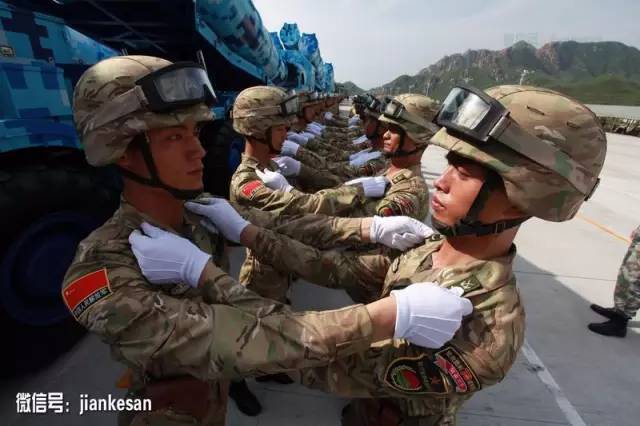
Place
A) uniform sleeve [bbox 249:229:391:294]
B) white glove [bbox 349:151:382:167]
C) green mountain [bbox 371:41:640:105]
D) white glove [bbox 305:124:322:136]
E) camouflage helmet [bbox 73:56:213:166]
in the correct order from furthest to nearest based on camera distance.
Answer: green mountain [bbox 371:41:640:105], white glove [bbox 305:124:322:136], white glove [bbox 349:151:382:167], uniform sleeve [bbox 249:229:391:294], camouflage helmet [bbox 73:56:213:166]

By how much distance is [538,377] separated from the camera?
309cm

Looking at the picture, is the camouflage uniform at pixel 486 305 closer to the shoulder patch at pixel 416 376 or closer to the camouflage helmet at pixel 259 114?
the shoulder patch at pixel 416 376

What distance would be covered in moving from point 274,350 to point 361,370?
442mm

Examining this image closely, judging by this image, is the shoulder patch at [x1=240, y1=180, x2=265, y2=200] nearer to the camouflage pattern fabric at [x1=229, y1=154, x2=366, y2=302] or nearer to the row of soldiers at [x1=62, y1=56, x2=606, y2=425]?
the camouflage pattern fabric at [x1=229, y1=154, x2=366, y2=302]

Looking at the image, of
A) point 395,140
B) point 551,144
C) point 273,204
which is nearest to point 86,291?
point 551,144

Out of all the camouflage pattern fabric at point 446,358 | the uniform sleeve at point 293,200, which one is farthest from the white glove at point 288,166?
the camouflage pattern fabric at point 446,358

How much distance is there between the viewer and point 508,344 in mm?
1246

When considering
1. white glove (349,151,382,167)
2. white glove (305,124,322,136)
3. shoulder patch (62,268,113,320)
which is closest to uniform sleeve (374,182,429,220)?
shoulder patch (62,268,113,320)

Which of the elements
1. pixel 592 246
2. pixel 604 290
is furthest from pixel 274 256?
pixel 592 246

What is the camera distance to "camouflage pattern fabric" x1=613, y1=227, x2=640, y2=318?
3531mm

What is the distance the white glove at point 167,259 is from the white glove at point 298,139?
19.1 ft

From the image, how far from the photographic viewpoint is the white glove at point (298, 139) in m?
7.17

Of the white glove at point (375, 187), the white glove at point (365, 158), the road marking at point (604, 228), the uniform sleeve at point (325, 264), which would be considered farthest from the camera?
the road marking at point (604, 228)

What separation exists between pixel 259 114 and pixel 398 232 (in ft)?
6.19
